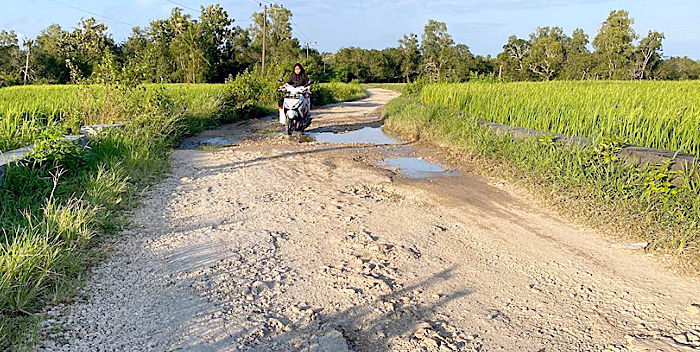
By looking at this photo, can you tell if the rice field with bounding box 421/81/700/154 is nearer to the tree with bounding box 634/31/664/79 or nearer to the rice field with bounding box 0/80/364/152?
the rice field with bounding box 0/80/364/152

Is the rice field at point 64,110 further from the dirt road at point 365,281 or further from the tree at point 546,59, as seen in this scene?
the tree at point 546,59

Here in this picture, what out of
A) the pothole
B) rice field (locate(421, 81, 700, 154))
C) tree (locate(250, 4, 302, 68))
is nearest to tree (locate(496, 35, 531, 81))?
tree (locate(250, 4, 302, 68))

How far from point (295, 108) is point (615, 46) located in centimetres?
3445

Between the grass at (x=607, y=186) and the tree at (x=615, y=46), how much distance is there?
31.9 m

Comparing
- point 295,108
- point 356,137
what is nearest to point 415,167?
point 295,108

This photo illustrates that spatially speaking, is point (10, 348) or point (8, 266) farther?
point (8, 266)

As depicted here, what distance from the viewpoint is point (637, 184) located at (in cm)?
490

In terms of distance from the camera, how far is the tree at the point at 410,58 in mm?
54344

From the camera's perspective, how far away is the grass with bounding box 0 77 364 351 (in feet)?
9.64

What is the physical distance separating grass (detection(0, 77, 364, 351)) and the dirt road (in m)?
0.17

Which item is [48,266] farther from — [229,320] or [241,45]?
[241,45]

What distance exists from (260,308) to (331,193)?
113 inches

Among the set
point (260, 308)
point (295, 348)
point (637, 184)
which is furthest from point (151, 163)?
point (637, 184)

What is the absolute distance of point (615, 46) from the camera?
37.4 metres
